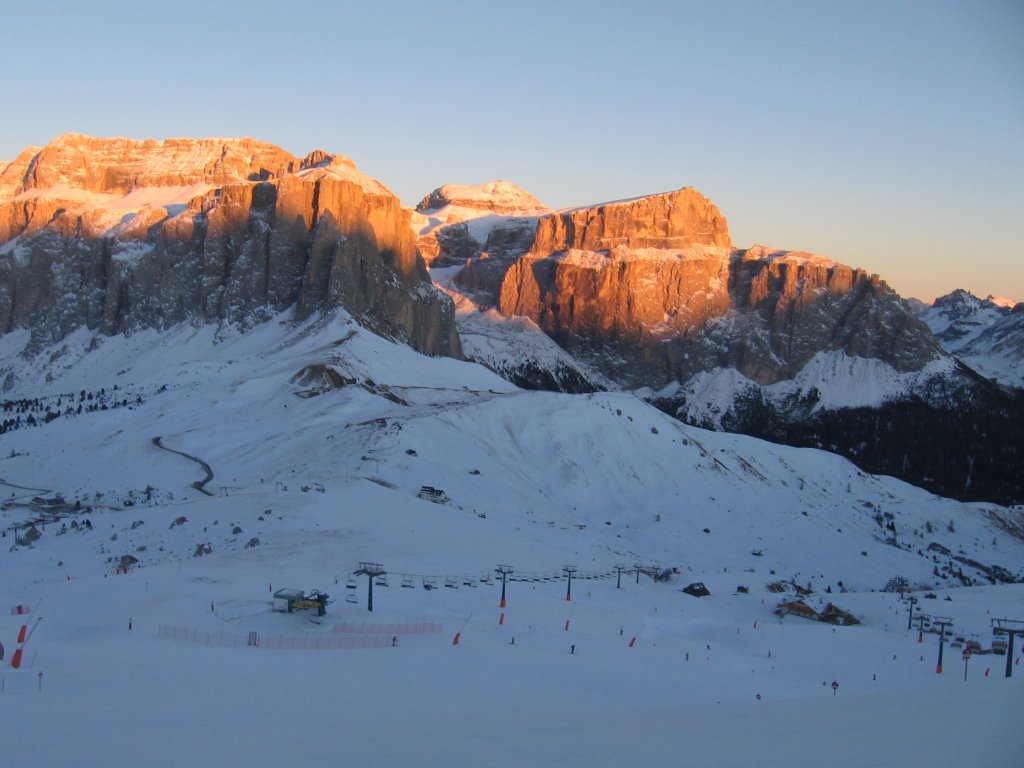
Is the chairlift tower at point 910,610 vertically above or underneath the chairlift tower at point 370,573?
underneath

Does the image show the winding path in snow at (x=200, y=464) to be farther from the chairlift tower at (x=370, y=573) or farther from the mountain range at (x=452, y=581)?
the chairlift tower at (x=370, y=573)

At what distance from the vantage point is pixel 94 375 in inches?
6245

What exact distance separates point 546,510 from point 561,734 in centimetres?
5812

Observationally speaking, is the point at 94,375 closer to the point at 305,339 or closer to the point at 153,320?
the point at 153,320

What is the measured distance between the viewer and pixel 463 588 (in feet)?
131

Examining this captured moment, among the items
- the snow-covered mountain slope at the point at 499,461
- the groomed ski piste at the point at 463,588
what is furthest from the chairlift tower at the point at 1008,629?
the snow-covered mountain slope at the point at 499,461

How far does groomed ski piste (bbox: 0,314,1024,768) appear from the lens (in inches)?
674

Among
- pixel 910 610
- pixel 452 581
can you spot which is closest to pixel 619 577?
pixel 452 581

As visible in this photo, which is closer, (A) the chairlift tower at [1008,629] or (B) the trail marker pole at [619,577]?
(A) the chairlift tower at [1008,629]

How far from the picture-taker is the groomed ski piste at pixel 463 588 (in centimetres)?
1712

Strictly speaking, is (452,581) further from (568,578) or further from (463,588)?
(568,578)

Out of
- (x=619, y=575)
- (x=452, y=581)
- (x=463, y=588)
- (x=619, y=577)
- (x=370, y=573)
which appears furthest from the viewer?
(x=619, y=575)

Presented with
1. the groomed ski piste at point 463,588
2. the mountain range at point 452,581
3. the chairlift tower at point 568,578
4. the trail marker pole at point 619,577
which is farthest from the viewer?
the trail marker pole at point 619,577

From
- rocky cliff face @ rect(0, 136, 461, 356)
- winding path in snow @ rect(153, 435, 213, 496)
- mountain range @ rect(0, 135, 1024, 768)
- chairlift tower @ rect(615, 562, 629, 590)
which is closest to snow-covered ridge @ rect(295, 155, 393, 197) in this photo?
→ rocky cliff face @ rect(0, 136, 461, 356)
